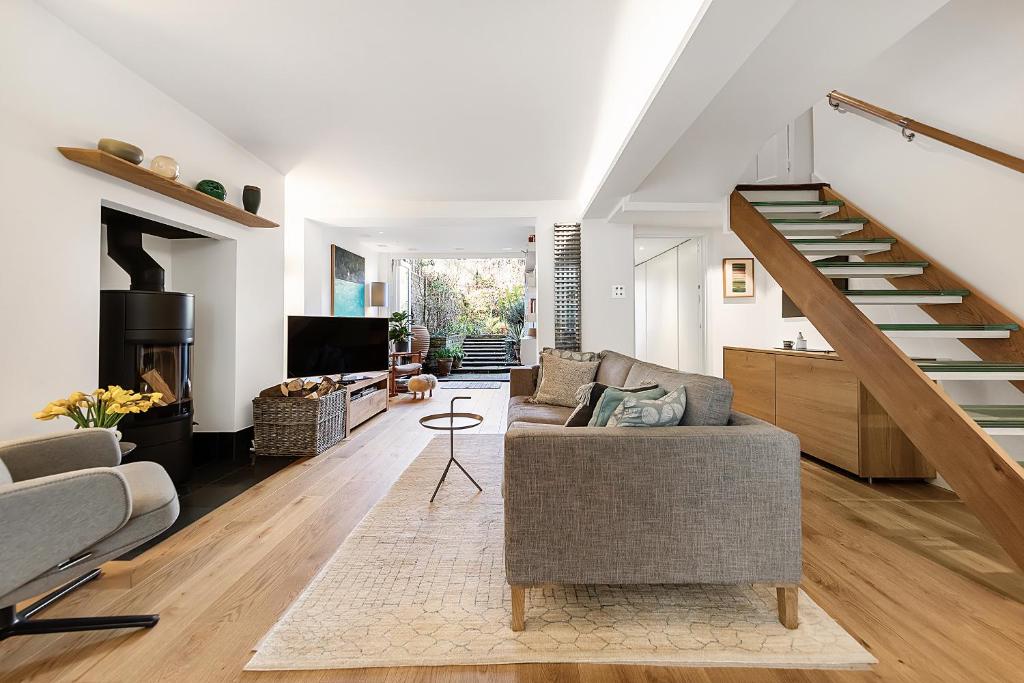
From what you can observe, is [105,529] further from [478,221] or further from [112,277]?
[478,221]

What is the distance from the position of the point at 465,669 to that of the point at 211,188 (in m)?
3.37

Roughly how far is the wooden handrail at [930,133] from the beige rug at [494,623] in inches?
95.7

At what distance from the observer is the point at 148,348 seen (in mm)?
3047

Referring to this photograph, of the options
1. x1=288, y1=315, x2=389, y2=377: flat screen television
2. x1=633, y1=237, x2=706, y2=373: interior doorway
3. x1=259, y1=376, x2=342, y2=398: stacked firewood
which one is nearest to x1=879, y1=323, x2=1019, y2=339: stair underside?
x1=633, y1=237, x2=706, y2=373: interior doorway

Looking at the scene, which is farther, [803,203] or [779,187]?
[779,187]

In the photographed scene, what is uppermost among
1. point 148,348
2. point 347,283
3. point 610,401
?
point 347,283

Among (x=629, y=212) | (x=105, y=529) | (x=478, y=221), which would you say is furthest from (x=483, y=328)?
(x=105, y=529)

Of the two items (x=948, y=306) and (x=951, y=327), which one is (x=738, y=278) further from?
(x=951, y=327)

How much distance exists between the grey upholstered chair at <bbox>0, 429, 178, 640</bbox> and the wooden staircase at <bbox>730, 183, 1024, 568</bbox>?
2.96 meters

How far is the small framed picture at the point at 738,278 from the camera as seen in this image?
17.7 feet

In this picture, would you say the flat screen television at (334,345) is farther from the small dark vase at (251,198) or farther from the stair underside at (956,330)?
the stair underside at (956,330)

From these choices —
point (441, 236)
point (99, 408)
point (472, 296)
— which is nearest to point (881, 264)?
point (99, 408)

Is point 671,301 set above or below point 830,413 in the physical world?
above

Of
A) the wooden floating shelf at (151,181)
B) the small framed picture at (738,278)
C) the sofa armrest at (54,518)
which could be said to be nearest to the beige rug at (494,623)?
the sofa armrest at (54,518)
